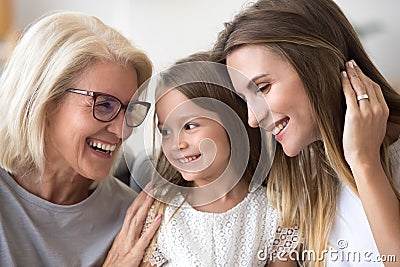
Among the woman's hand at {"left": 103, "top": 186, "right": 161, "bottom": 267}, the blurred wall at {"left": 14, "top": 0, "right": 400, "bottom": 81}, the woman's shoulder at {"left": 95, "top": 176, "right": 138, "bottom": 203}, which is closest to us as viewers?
the woman's hand at {"left": 103, "top": 186, "right": 161, "bottom": 267}

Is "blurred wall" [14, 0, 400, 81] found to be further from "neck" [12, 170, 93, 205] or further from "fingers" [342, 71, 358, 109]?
"fingers" [342, 71, 358, 109]

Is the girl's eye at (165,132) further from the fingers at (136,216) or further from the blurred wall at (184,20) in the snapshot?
the blurred wall at (184,20)

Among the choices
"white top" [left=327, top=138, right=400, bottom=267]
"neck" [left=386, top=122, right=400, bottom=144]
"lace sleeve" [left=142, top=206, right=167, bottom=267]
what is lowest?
"lace sleeve" [left=142, top=206, right=167, bottom=267]

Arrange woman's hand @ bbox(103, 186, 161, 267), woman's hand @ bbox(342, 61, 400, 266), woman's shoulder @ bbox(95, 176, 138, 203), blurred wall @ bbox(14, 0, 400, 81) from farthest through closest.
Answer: blurred wall @ bbox(14, 0, 400, 81) < woman's shoulder @ bbox(95, 176, 138, 203) < woman's hand @ bbox(103, 186, 161, 267) < woman's hand @ bbox(342, 61, 400, 266)

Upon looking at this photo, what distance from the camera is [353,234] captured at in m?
1.34

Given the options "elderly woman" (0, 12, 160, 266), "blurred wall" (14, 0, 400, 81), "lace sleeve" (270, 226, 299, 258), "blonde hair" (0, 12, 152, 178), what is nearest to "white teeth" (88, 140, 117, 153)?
"elderly woman" (0, 12, 160, 266)

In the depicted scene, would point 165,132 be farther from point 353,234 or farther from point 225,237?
point 353,234

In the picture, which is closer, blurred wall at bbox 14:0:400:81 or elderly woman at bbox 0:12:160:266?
elderly woman at bbox 0:12:160:266

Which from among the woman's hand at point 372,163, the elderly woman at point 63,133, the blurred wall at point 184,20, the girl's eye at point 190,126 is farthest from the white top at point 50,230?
the blurred wall at point 184,20

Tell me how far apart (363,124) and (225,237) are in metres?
0.41

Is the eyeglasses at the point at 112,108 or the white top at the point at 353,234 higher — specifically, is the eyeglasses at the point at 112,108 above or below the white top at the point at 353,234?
above

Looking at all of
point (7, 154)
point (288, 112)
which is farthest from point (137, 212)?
point (288, 112)

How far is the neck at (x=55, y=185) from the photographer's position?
57.9 inches

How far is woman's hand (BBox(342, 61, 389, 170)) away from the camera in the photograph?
121cm
